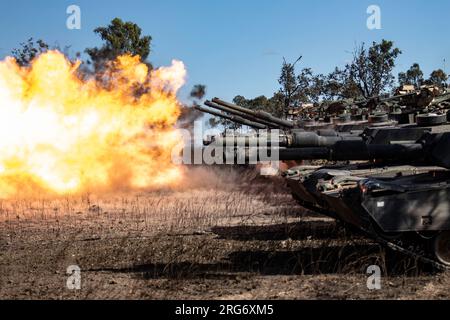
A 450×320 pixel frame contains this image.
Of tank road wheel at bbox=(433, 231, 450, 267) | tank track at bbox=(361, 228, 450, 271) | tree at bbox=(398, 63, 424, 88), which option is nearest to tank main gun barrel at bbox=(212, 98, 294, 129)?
tank track at bbox=(361, 228, 450, 271)

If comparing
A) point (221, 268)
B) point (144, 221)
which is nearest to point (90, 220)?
point (144, 221)

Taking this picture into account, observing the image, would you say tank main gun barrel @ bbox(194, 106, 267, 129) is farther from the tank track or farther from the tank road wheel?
the tank road wheel

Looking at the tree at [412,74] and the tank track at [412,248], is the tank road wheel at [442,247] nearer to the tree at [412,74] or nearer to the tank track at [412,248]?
the tank track at [412,248]

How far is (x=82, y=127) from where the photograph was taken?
16047 mm

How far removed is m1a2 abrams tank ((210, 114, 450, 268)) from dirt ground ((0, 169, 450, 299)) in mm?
466

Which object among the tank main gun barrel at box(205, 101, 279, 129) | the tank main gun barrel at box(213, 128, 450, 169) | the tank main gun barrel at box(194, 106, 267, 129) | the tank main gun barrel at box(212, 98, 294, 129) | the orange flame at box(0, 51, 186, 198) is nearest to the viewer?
the tank main gun barrel at box(213, 128, 450, 169)

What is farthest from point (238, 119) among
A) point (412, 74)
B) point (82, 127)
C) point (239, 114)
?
point (412, 74)

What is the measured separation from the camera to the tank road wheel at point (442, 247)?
25.8 ft

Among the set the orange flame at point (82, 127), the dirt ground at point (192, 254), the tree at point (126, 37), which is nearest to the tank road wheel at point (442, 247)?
the dirt ground at point (192, 254)

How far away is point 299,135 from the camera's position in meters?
8.55

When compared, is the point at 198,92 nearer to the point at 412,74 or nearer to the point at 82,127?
the point at 82,127

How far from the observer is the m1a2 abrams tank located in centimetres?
759

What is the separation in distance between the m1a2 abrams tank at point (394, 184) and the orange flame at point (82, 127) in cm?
765
